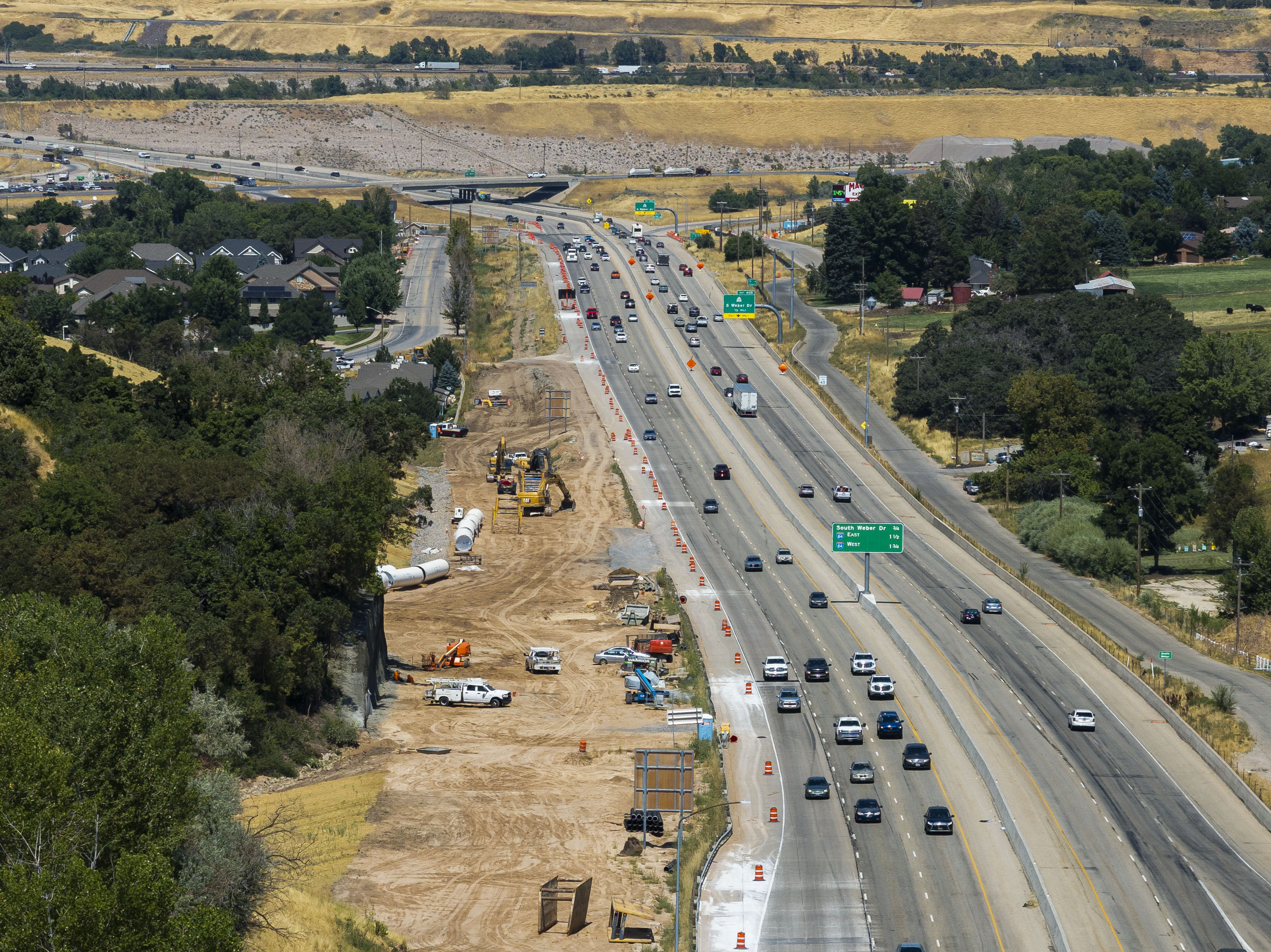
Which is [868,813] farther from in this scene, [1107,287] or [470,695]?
[1107,287]

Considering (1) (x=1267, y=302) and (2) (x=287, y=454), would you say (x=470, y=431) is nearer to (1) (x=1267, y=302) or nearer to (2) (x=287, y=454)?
(2) (x=287, y=454)

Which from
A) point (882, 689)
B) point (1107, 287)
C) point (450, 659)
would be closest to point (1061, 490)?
point (882, 689)

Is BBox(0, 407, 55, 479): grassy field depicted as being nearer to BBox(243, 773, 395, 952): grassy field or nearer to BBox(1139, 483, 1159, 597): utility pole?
BBox(243, 773, 395, 952): grassy field

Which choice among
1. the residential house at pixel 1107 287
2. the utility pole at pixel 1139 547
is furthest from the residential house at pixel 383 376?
the residential house at pixel 1107 287

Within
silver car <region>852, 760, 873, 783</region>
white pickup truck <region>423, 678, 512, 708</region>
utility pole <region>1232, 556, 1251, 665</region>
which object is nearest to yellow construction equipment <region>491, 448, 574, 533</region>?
white pickup truck <region>423, 678, 512, 708</region>

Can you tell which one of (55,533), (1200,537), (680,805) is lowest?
(1200,537)

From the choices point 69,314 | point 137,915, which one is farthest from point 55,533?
point 69,314

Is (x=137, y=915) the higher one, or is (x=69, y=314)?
(x=137, y=915)
